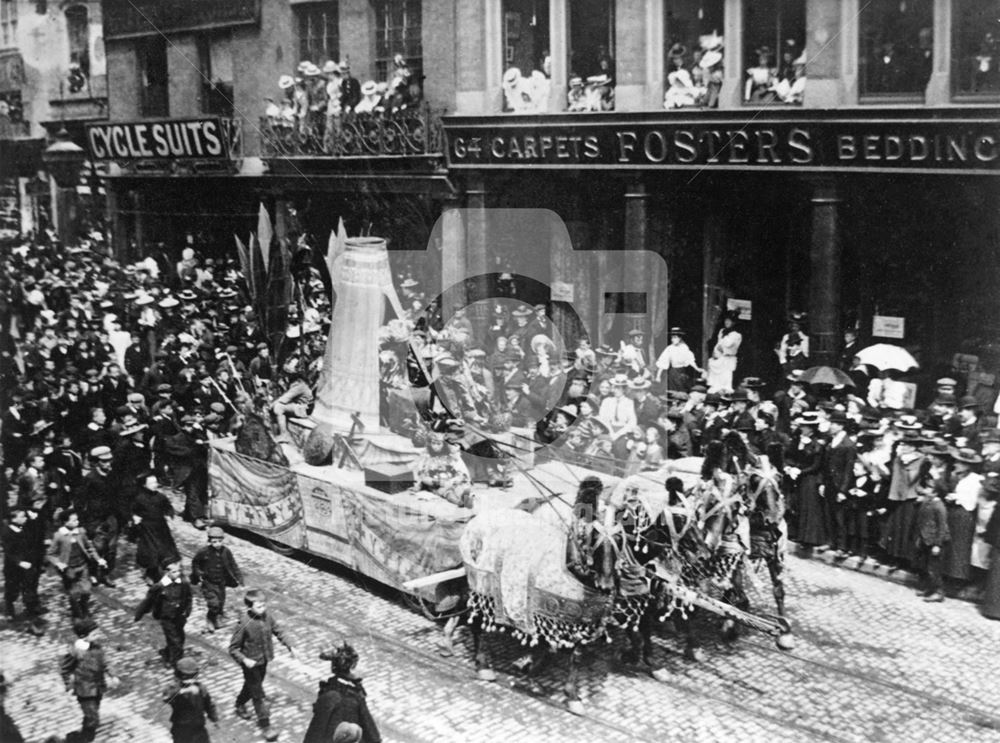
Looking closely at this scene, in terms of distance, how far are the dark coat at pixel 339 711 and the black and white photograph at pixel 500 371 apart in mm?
30

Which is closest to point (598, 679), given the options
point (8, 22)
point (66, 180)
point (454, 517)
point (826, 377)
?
point (454, 517)

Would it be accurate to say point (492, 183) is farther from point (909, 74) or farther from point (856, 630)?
point (856, 630)

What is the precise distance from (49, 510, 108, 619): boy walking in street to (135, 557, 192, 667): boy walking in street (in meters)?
1.14

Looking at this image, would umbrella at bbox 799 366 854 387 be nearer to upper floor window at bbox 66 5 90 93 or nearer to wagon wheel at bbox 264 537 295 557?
wagon wheel at bbox 264 537 295 557

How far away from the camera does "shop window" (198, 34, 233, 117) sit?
13602 mm

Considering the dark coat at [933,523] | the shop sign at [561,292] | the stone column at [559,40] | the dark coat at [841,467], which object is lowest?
the dark coat at [933,523]

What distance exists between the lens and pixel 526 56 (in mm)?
15992

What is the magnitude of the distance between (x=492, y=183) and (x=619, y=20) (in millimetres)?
3277

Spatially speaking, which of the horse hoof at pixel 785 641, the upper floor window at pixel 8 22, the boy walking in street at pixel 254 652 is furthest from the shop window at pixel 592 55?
the boy walking in street at pixel 254 652

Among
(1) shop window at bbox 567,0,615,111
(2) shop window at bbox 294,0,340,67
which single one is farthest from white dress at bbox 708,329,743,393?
(2) shop window at bbox 294,0,340,67

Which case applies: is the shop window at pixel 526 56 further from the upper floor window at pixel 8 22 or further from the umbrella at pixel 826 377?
the upper floor window at pixel 8 22

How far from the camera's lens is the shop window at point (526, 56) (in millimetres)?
15742

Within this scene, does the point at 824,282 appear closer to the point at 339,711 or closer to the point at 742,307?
the point at 742,307

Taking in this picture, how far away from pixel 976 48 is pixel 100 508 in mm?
12159
